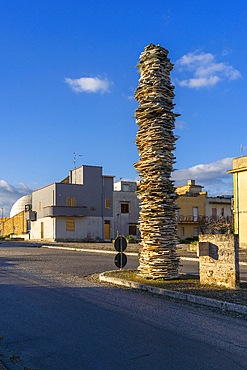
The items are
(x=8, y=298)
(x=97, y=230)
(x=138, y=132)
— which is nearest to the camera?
(x=8, y=298)

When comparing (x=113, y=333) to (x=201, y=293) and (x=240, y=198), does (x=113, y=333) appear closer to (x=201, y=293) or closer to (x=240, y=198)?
(x=201, y=293)

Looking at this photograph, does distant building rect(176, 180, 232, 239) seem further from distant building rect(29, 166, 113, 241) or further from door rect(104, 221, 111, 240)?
distant building rect(29, 166, 113, 241)

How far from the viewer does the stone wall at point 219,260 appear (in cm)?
1228

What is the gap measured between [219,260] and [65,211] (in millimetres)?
48094

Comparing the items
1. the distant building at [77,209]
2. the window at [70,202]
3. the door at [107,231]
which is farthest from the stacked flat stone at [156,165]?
the door at [107,231]

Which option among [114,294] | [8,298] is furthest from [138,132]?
[8,298]

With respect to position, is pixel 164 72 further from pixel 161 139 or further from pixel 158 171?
pixel 158 171

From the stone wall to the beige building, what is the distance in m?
26.5

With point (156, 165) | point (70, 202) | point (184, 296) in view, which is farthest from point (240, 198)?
point (184, 296)

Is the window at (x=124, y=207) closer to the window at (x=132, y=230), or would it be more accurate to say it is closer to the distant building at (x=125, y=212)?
the distant building at (x=125, y=212)

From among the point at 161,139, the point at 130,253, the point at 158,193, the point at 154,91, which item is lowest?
the point at 130,253

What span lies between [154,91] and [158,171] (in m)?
2.53

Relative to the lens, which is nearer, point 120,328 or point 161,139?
point 120,328

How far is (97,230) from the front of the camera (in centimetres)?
6316
